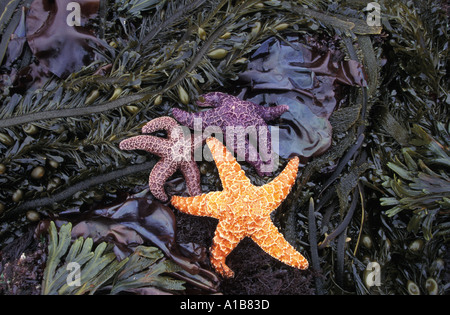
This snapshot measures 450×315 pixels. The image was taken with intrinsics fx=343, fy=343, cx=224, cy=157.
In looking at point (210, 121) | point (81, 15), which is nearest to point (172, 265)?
point (210, 121)

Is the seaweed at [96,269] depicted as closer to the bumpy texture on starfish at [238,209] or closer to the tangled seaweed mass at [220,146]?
the tangled seaweed mass at [220,146]

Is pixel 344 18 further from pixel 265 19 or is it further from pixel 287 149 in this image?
pixel 287 149

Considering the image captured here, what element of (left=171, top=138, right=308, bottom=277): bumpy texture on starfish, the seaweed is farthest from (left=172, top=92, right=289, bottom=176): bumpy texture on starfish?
the seaweed

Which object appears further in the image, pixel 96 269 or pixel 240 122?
pixel 240 122

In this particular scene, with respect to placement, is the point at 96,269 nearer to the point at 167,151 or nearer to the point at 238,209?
the point at 167,151

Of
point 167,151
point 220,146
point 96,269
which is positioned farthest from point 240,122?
point 96,269

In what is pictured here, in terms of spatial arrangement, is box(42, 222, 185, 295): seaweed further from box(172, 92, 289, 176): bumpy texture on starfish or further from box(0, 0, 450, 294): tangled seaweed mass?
box(172, 92, 289, 176): bumpy texture on starfish

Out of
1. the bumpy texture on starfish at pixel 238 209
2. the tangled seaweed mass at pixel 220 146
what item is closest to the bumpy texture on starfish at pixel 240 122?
the tangled seaweed mass at pixel 220 146
